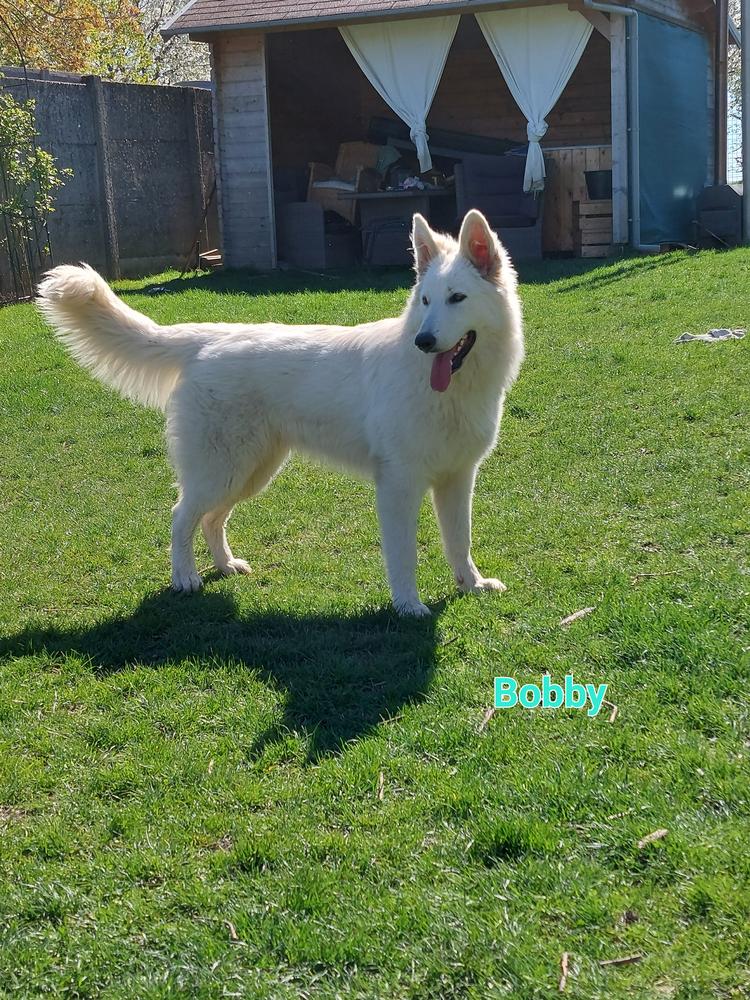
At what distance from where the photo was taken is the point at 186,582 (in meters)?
5.35

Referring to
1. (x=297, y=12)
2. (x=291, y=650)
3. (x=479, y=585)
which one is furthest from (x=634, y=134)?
(x=291, y=650)

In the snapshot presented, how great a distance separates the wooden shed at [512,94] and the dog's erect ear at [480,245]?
10.2 m

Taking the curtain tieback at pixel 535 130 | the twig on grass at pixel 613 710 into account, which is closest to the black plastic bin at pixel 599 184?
the curtain tieback at pixel 535 130

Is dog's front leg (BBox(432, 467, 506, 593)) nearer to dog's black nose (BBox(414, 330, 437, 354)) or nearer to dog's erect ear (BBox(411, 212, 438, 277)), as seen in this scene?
dog's black nose (BBox(414, 330, 437, 354))

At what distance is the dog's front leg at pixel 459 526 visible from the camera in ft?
16.6

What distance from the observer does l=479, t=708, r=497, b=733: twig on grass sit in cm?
364

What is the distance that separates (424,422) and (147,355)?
164 centimetres

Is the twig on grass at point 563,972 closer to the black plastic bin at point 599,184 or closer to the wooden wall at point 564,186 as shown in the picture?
the black plastic bin at point 599,184

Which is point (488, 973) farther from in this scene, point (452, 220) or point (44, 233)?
point (452, 220)

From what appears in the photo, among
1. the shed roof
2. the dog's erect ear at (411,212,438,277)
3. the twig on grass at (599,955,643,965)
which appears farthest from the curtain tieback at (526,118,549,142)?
the twig on grass at (599,955,643,965)

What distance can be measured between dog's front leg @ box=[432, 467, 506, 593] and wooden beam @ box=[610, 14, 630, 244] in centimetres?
1058

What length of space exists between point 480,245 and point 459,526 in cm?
135

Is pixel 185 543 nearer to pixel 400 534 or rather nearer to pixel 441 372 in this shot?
pixel 400 534

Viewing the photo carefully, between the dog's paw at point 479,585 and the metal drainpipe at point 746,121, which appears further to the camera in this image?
the metal drainpipe at point 746,121
